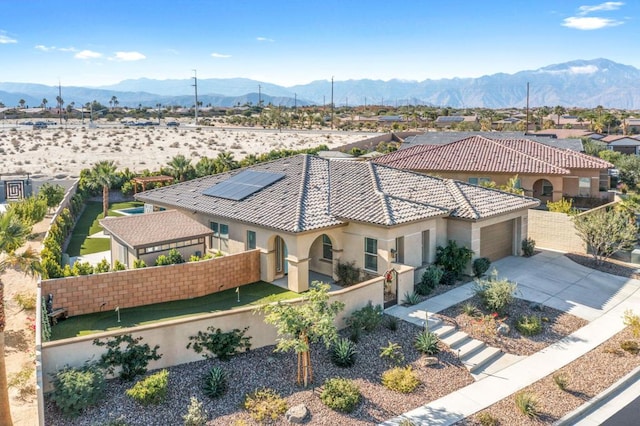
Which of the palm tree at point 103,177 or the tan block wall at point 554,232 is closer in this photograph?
the tan block wall at point 554,232

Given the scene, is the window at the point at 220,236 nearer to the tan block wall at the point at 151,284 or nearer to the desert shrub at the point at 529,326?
the tan block wall at the point at 151,284

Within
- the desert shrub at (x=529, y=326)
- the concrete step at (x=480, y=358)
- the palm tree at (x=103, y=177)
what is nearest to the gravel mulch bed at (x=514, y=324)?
the desert shrub at (x=529, y=326)

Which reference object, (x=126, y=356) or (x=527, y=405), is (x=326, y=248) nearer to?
(x=126, y=356)

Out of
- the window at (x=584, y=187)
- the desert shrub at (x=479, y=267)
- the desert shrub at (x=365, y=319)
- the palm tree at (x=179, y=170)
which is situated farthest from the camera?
the palm tree at (x=179, y=170)

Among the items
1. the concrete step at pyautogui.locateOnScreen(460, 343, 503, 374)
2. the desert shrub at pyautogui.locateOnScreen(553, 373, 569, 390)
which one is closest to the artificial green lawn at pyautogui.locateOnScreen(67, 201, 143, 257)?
the concrete step at pyautogui.locateOnScreen(460, 343, 503, 374)

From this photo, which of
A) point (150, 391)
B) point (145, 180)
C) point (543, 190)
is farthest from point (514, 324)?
point (145, 180)

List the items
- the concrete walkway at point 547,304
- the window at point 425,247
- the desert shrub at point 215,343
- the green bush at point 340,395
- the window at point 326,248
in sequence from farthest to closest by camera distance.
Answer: the window at point 326,248 < the window at point 425,247 < the desert shrub at point 215,343 < the concrete walkway at point 547,304 < the green bush at point 340,395

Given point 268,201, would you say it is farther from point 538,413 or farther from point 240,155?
point 240,155
